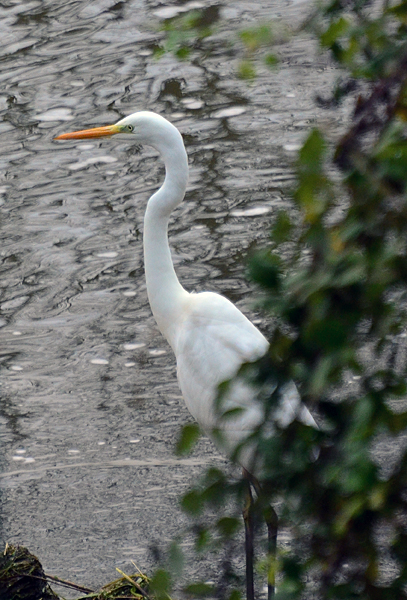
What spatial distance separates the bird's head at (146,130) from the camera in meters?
2.94

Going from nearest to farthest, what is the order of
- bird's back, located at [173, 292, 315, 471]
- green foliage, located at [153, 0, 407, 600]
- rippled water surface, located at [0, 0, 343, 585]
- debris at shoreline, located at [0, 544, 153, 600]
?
green foliage, located at [153, 0, 407, 600] → debris at shoreline, located at [0, 544, 153, 600] → bird's back, located at [173, 292, 315, 471] → rippled water surface, located at [0, 0, 343, 585]

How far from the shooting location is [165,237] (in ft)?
10.0

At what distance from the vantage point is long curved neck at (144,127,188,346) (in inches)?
115

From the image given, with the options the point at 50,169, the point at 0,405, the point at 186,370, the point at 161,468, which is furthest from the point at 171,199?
the point at 50,169

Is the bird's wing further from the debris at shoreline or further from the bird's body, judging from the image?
the debris at shoreline

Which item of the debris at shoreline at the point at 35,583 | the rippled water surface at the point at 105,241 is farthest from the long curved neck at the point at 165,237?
the debris at shoreline at the point at 35,583

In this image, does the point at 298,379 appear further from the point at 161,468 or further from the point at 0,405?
the point at 0,405

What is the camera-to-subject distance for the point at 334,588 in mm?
751

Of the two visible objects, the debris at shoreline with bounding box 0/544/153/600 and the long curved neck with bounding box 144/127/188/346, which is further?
the long curved neck with bounding box 144/127/188/346

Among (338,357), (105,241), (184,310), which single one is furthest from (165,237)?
(338,357)

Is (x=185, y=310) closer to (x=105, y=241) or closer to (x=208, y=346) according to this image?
(x=208, y=346)

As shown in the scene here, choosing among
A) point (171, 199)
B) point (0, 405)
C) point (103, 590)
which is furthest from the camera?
point (0, 405)

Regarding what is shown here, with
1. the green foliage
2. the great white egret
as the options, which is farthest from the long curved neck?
the green foliage

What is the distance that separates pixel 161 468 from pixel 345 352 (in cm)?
278
